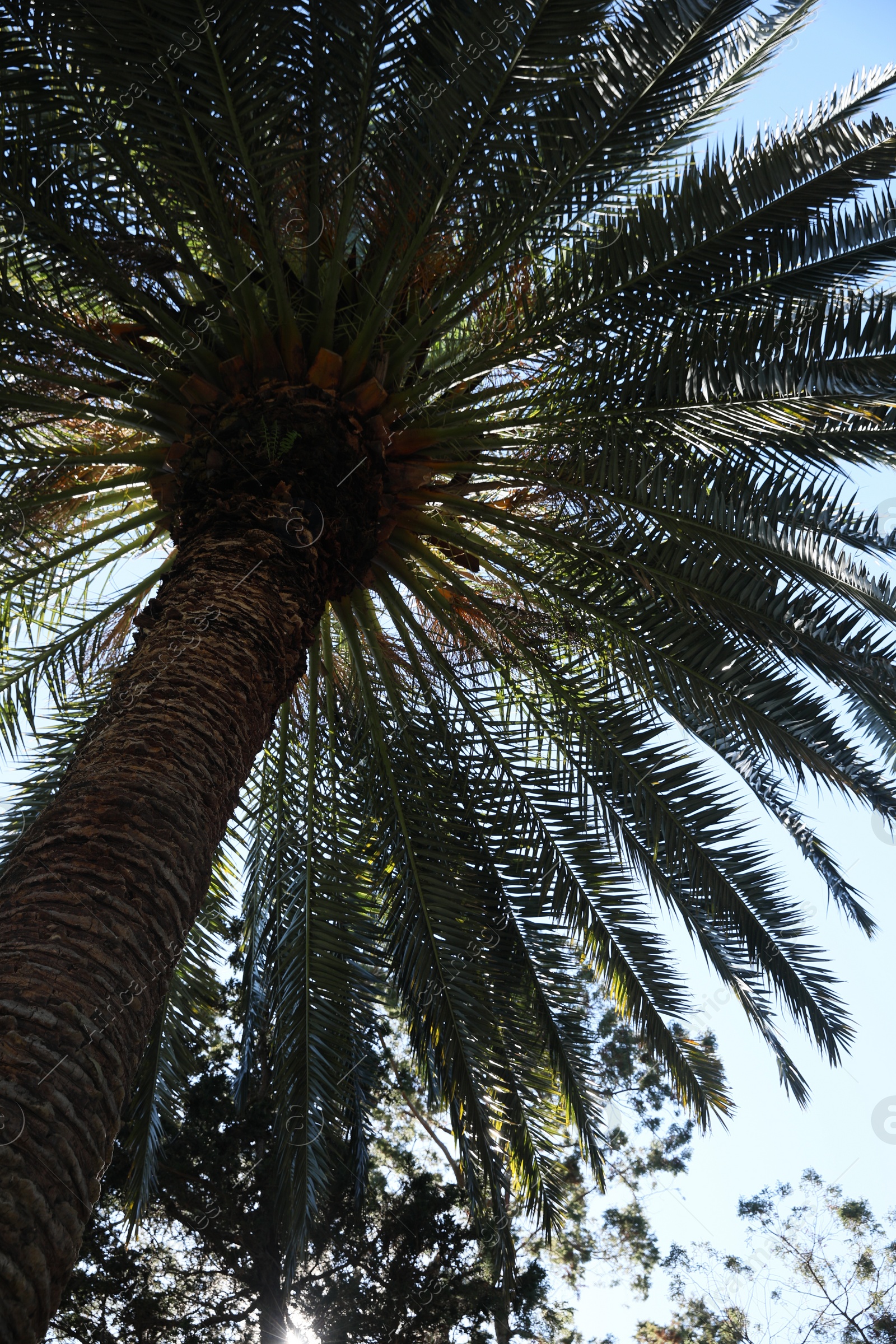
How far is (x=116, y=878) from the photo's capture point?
8.37 ft

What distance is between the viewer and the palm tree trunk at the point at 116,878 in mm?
1876

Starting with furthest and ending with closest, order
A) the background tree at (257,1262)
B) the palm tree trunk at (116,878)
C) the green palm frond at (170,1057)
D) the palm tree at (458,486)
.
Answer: the background tree at (257,1262), the green palm frond at (170,1057), the palm tree at (458,486), the palm tree trunk at (116,878)

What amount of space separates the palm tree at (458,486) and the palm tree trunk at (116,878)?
41mm

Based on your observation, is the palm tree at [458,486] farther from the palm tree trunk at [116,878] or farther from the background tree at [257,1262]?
the background tree at [257,1262]

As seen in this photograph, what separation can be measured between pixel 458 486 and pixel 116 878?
371 cm

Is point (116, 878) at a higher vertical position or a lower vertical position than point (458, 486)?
lower

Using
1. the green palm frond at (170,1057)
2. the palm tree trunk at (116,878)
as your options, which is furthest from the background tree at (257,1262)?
the palm tree trunk at (116,878)

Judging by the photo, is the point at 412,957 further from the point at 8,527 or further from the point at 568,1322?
the point at 568,1322

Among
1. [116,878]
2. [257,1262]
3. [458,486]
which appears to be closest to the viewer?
[116,878]

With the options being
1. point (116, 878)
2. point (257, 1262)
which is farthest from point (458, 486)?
point (257, 1262)

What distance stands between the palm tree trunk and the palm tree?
0.04m

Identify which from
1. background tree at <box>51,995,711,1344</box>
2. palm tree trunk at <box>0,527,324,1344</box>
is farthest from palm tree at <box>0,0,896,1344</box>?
background tree at <box>51,995,711,1344</box>

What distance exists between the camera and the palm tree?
4293mm

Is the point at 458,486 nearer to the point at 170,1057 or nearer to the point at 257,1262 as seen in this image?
the point at 170,1057
